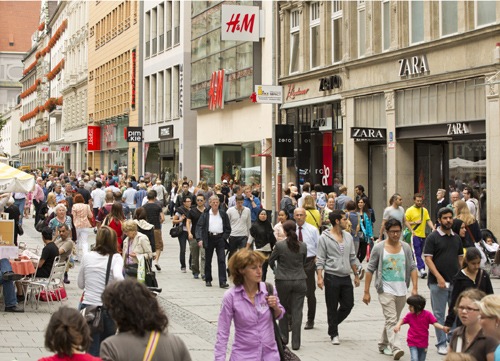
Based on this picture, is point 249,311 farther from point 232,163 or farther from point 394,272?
point 232,163

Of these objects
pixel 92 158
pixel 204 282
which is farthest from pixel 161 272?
pixel 92 158

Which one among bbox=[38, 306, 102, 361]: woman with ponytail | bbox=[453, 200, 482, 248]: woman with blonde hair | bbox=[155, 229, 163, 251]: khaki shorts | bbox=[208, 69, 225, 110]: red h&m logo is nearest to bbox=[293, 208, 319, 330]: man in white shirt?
bbox=[453, 200, 482, 248]: woman with blonde hair

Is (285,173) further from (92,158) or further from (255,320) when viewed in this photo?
(92,158)

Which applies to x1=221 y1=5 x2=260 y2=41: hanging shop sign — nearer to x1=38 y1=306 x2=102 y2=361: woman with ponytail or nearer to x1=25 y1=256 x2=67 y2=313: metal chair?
x1=25 y1=256 x2=67 y2=313: metal chair

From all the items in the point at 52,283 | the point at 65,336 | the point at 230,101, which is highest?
the point at 230,101

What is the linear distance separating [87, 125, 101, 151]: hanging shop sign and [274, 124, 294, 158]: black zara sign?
40.7 metres

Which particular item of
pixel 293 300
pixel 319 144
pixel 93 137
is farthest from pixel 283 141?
pixel 93 137

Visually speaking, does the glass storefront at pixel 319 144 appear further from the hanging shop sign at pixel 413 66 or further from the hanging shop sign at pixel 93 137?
the hanging shop sign at pixel 93 137

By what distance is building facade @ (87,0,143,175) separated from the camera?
193 feet

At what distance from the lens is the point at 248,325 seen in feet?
24.2

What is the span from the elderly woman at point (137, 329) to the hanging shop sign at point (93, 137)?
6388cm

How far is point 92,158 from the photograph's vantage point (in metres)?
71.4

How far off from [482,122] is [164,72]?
103 feet

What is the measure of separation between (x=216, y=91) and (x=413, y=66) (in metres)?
17.7
